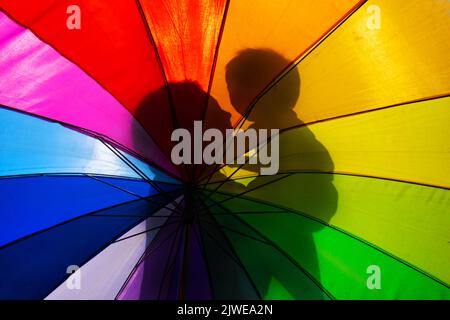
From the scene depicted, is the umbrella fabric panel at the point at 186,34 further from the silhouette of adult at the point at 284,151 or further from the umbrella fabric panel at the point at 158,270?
the umbrella fabric panel at the point at 158,270

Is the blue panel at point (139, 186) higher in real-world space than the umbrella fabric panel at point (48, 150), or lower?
lower

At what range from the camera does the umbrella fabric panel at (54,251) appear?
257 cm

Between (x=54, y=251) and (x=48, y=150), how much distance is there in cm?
69

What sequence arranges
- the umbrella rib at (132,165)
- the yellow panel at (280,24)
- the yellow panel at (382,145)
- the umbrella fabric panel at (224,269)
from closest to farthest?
the yellow panel at (280,24), the yellow panel at (382,145), the umbrella rib at (132,165), the umbrella fabric panel at (224,269)

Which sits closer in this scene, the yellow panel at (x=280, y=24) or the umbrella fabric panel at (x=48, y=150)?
the yellow panel at (x=280, y=24)

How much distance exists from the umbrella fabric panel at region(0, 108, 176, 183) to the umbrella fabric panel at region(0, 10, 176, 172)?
0.33 feet

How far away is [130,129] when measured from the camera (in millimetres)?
2484

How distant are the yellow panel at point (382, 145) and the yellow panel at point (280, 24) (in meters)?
0.51

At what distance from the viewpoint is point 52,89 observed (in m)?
2.34

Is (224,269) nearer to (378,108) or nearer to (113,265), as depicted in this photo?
(113,265)

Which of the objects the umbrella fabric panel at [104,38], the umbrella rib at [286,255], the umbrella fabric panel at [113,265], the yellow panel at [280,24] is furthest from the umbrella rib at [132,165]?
the yellow panel at [280,24]

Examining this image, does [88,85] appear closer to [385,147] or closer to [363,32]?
[363,32]

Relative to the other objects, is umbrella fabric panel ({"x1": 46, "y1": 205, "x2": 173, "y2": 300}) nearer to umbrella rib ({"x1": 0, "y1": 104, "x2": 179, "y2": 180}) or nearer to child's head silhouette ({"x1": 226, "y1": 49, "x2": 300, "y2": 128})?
umbrella rib ({"x1": 0, "y1": 104, "x2": 179, "y2": 180})

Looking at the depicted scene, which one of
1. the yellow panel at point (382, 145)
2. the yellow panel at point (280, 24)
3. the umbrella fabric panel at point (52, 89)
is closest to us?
the yellow panel at point (280, 24)
